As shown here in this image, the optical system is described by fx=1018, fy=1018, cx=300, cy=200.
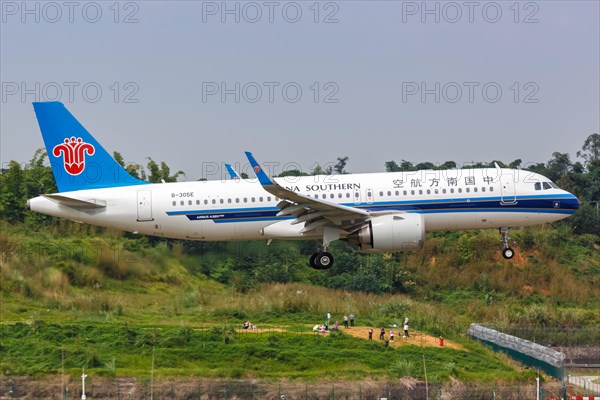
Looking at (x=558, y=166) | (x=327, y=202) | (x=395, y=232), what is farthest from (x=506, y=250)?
(x=558, y=166)

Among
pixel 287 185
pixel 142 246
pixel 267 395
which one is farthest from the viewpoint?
pixel 142 246

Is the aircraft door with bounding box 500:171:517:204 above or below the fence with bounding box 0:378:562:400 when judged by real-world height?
above

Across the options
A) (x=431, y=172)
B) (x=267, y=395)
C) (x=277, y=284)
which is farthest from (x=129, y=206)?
(x=277, y=284)

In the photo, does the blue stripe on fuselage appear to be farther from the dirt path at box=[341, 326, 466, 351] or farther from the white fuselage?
the dirt path at box=[341, 326, 466, 351]

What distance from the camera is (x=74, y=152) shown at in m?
45.6

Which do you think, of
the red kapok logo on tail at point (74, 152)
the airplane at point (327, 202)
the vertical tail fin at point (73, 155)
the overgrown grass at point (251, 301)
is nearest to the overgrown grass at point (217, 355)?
the overgrown grass at point (251, 301)

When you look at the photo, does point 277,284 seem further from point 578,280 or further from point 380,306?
point 578,280

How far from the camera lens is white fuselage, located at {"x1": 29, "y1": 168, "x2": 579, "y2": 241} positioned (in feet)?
142

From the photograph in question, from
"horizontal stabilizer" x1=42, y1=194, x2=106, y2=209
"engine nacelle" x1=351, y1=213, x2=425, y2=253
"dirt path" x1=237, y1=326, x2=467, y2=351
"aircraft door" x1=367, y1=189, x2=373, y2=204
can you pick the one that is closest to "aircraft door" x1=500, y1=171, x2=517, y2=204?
"engine nacelle" x1=351, y1=213, x2=425, y2=253

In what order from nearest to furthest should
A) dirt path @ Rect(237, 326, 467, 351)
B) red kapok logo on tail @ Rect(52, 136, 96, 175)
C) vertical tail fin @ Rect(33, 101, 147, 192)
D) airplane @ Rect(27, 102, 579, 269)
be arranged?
airplane @ Rect(27, 102, 579, 269) → vertical tail fin @ Rect(33, 101, 147, 192) → red kapok logo on tail @ Rect(52, 136, 96, 175) → dirt path @ Rect(237, 326, 467, 351)

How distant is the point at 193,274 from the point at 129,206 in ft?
36.0

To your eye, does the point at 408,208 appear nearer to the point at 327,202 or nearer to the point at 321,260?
the point at 327,202

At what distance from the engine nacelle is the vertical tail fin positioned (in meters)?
10.8

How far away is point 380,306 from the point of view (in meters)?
58.0
